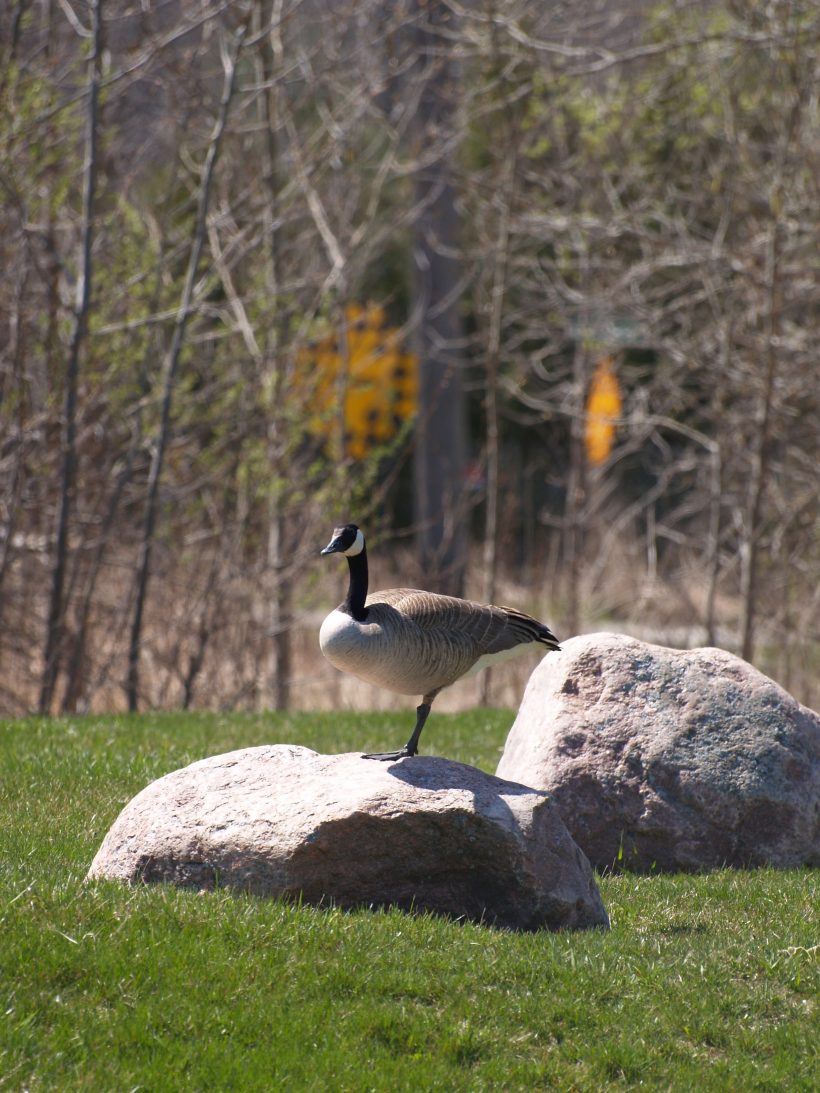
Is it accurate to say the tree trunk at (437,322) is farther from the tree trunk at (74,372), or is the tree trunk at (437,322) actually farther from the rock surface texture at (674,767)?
the rock surface texture at (674,767)

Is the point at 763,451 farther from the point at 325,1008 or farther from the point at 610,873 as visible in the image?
the point at 325,1008

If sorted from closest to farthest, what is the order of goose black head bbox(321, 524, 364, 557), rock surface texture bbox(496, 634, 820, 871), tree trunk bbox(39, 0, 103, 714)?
1. goose black head bbox(321, 524, 364, 557)
2. rock surface texture bbox(496, 634, 820, 871)
3. tree trunk bbox(39, 0, 103, 714)

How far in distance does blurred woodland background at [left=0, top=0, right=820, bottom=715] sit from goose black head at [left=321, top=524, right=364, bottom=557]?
6128mm

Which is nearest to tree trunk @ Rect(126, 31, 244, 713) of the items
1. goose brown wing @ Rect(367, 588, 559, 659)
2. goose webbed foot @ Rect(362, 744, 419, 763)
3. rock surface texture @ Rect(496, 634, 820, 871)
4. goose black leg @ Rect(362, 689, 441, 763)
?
rock surface texture @ Rect(496, 634, 820, 871)

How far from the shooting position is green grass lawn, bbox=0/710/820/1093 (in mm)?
5059

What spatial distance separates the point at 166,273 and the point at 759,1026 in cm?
1125

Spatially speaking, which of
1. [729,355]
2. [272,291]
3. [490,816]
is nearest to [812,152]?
[729,355]

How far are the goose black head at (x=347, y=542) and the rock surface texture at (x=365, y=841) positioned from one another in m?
1.07

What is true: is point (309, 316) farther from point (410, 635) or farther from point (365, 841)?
point (365, 841)

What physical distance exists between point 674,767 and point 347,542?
2476 mm

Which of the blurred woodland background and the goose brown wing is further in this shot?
the blurred woodland background

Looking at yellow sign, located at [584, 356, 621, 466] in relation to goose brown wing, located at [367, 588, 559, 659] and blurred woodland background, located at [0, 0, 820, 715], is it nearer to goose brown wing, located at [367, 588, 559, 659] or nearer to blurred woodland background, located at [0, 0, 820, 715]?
blurred woodland background, located at [0, 0, 820, 715]

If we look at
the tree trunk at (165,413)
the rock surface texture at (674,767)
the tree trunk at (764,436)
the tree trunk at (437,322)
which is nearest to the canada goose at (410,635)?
the rock surface texture at (674,767)

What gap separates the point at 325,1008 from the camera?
213 inches
